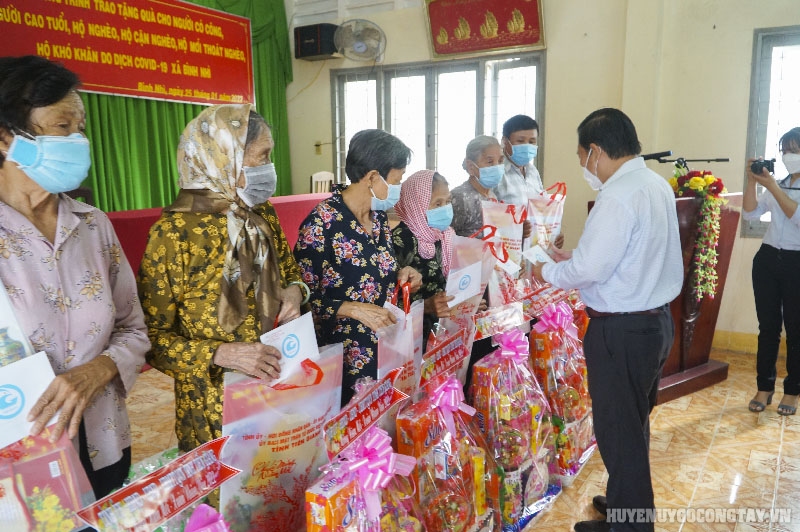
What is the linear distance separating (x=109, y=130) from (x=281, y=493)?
459 cm

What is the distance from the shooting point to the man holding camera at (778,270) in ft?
9.08

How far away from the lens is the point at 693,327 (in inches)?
127

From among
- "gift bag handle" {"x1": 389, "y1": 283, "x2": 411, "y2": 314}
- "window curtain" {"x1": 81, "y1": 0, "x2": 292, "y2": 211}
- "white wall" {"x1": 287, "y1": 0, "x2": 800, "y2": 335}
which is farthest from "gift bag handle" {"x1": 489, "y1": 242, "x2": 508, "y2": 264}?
"window curtain" {"x1": 81, "y1": 0, "x2": 292, "y2": 211}

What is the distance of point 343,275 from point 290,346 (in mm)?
484

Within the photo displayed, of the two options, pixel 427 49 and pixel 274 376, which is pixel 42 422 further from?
pixel 427 49

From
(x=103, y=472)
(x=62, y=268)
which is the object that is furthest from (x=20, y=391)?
(x=103, y=472)

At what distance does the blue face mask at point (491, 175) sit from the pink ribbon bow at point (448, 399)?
1162 millimetres

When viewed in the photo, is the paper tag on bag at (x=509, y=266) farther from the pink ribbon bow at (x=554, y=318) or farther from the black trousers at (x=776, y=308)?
the black trousers at (x=776, y=308)

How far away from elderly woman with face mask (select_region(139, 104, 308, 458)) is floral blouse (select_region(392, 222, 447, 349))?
562 millimetres

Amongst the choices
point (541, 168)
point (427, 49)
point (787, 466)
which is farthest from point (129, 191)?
point (787, 466)

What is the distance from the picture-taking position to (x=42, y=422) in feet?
2.86

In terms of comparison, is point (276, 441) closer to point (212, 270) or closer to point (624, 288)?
point (212, 270)

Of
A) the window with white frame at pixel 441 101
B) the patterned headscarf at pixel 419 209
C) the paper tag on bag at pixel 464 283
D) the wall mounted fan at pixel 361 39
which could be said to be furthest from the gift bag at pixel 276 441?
the wall mounted fan at pixel 361 39

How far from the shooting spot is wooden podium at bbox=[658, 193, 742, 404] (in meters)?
3.01
